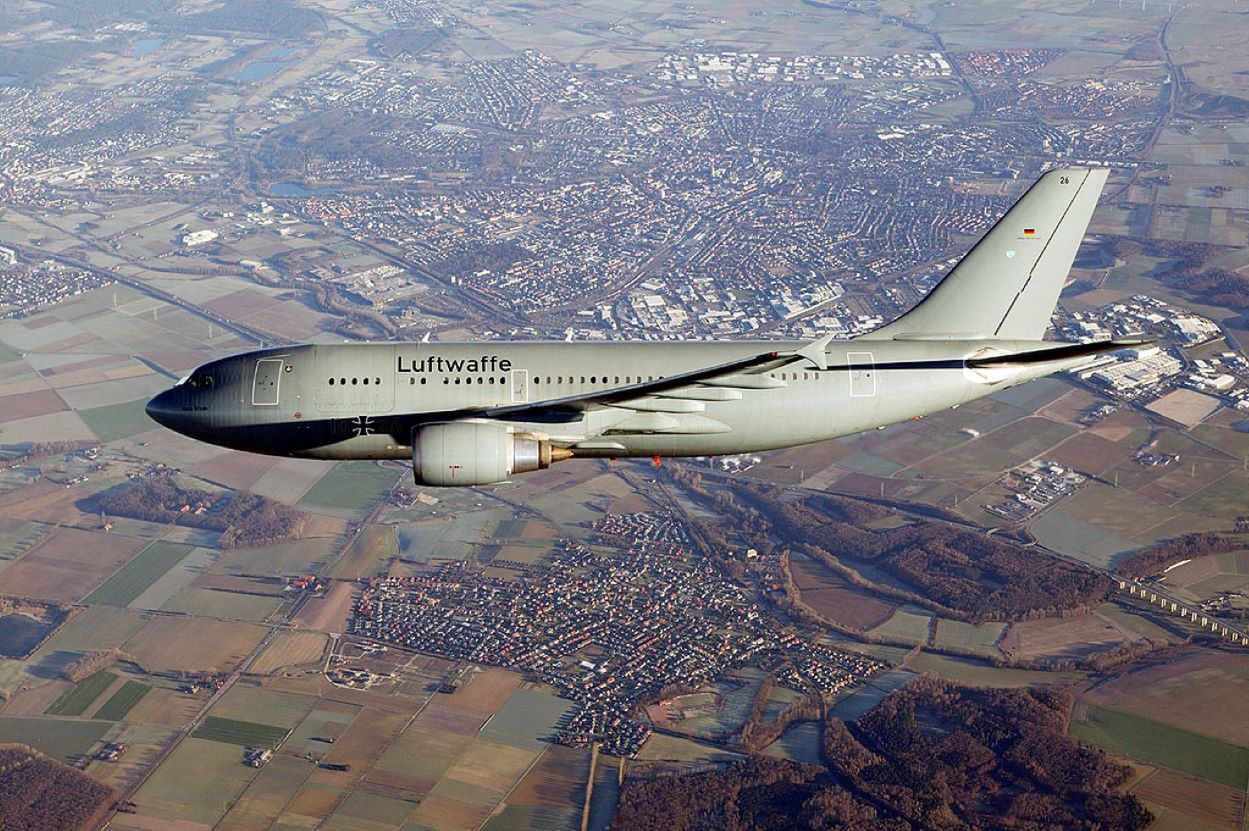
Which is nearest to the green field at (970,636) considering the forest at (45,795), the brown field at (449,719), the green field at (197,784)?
the brown field at (449,719)

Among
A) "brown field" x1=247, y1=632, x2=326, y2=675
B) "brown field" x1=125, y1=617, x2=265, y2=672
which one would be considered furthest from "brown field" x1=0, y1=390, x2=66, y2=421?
"brown field" x1=247, y1=632, x2=326, y2=675

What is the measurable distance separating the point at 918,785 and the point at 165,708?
6741 centimetres

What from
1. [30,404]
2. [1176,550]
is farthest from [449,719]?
[30,404]

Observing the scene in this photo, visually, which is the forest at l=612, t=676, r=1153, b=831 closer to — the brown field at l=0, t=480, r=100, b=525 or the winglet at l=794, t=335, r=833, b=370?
the winglet at l=794, t=335, r=833, b=370

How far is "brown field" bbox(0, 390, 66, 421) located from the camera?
183 meters

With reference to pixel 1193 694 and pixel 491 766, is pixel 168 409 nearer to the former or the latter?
pixel 491 766

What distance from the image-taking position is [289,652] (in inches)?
4813

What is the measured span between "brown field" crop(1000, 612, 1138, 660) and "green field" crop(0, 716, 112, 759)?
3389 inches

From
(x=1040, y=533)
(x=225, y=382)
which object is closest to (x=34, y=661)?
(x=225, y=382)

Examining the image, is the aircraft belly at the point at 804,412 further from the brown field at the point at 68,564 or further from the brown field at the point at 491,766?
the brown field at the point at 68,564

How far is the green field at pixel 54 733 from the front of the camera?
11050 cm

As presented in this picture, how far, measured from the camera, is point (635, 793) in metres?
100

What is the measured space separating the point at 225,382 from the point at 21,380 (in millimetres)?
155485

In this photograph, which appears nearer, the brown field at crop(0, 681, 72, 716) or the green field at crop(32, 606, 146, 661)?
the brown field at crop(0, 681, 72, 716)
